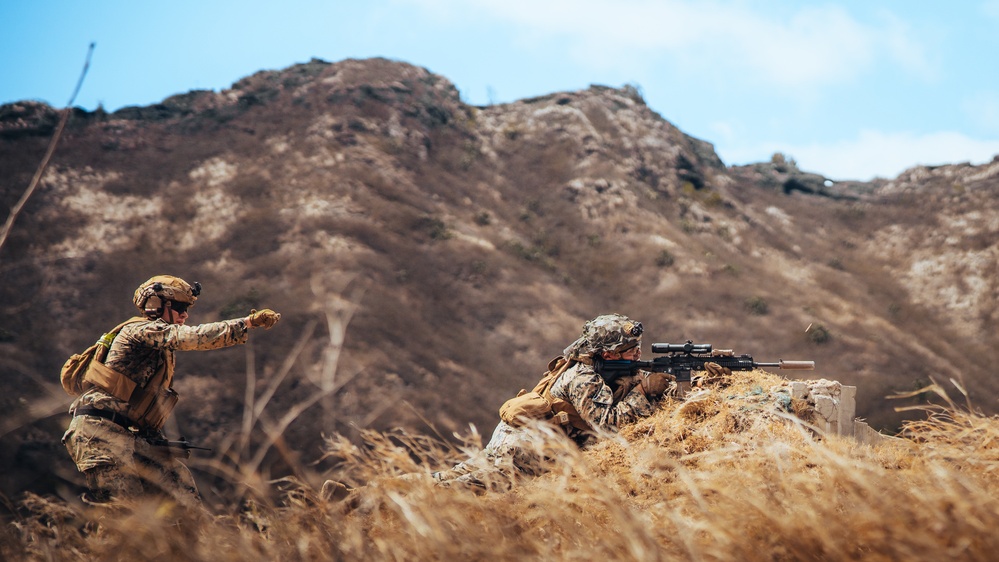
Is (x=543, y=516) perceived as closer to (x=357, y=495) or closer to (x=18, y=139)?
(x=357, y=495)

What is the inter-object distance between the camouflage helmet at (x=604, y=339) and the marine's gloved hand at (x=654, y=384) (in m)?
0.33

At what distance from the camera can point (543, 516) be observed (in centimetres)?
425

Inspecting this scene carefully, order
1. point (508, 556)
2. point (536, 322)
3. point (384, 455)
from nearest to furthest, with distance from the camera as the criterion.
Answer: point (508, 556)
point (384, 455)
point (536, 322)

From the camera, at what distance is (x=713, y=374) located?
7.81m

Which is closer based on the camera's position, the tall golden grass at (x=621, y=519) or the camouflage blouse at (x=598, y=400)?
the tall golden grass at (x=621, y=519)

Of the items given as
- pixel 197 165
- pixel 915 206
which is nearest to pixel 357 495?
pixel 197 165

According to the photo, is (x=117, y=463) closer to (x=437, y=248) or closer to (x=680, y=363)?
(x=680, y=363)

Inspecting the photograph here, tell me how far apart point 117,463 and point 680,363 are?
5.00 m

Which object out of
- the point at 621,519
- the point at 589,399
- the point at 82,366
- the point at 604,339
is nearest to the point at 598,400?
the point at 589,399

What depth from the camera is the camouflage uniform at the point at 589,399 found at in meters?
6.70

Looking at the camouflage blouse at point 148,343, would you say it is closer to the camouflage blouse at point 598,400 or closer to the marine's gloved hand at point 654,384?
the camouflage blouse at point 598,400

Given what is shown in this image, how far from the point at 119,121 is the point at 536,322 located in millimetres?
29478

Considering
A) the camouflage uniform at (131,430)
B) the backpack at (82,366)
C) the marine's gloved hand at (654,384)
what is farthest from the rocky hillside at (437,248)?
the marine's gloved hand at (654,384)

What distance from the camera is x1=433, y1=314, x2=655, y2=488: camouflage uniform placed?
670cm
